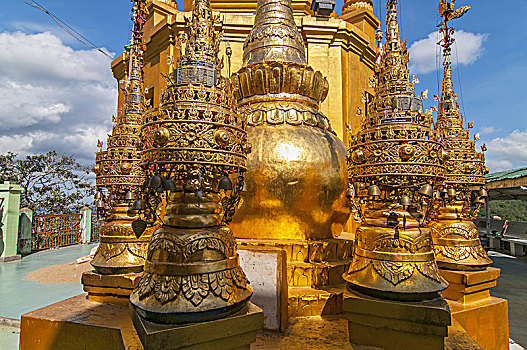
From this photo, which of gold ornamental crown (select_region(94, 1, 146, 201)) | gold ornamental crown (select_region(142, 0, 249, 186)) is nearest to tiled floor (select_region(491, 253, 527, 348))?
gold ornamental crown (select_region(142, 0, 249, 186))

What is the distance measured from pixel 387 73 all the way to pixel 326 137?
133 centimetres

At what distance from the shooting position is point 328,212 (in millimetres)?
4656

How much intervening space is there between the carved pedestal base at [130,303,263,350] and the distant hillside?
3382cm

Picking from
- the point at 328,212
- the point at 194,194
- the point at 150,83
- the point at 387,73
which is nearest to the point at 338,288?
the point at 328,212

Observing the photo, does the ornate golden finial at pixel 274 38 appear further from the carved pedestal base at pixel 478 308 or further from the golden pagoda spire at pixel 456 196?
the carved pedestal base at pixel 478 308

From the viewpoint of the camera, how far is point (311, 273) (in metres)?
4.13

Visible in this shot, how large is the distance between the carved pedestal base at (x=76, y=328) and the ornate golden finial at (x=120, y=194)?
25.0 inches

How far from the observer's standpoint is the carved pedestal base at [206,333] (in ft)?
7.82

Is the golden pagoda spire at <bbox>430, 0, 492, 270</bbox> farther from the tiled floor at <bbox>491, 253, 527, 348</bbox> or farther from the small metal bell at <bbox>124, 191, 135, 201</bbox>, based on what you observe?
the small metal bell at <bbox>124, 191, 135, 201</bbox>

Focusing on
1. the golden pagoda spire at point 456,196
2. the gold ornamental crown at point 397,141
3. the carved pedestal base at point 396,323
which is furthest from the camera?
the golden pagoda spire at point 456,196

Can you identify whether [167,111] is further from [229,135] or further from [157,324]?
[157,324]

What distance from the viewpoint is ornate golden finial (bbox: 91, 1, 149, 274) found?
4520 millimetres

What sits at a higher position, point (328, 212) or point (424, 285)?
point (328, 212)

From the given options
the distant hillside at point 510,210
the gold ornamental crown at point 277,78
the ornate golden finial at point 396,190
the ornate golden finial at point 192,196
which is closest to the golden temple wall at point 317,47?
the gold ornamental crown at point 277,78
